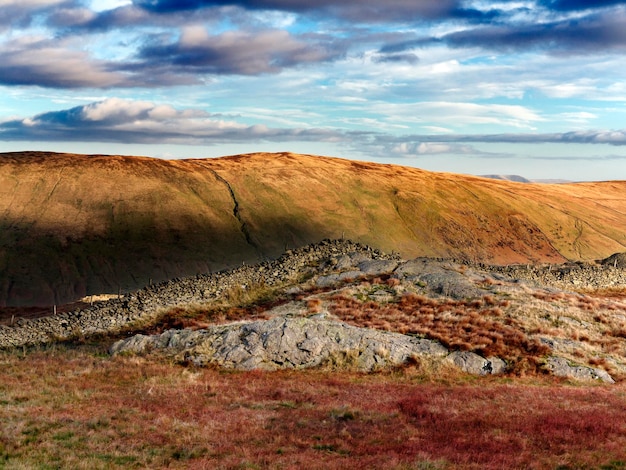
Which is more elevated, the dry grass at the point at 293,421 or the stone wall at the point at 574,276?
the dry grass at the point at 293,421

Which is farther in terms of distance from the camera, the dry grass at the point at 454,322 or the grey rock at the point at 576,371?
the dry grass at the point at 454,322

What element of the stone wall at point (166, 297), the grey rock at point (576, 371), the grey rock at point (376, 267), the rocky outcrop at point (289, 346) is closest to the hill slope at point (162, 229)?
the stone wall at point (166, 297)

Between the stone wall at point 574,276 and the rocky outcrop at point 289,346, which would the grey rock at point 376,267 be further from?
the rocky outcrop at point 289,346

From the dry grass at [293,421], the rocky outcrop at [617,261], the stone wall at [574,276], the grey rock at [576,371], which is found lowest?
the rocky outcrop at [617,261]

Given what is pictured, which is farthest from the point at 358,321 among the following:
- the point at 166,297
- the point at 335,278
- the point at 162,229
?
the point at 162,229

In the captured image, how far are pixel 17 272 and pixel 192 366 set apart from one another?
12432 centimetres

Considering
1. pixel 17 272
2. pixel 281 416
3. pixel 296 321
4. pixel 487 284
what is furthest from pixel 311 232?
pixel 281 416

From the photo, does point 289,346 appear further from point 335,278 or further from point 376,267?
point 376,267

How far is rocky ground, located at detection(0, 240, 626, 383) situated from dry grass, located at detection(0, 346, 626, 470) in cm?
248

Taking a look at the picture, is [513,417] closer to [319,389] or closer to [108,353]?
[319,389]

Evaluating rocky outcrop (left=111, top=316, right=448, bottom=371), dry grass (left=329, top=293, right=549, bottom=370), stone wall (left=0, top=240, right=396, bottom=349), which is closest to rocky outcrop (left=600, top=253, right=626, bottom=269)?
stone wall (left=0, top=240, right=396, bottom=349)

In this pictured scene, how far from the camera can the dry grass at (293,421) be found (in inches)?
699

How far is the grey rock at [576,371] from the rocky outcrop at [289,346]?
579cm

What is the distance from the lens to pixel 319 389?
27.6 metres
